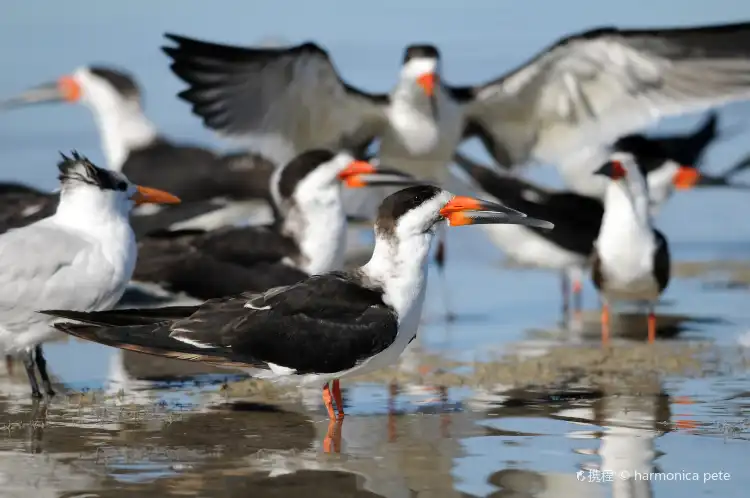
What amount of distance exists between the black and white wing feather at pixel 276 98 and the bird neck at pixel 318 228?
1.09m

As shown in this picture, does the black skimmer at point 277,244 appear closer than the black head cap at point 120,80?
Yes

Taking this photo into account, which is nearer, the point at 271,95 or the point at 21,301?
the point at 21,301

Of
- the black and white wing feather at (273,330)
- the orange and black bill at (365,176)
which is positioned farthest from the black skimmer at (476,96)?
the black and white wing feather at (273,330)

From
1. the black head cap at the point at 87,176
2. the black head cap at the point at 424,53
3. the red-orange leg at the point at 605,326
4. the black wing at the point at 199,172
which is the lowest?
the red-orange leg at the point at 605,326

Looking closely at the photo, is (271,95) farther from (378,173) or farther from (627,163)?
(627,163)

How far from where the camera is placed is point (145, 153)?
1092 cm

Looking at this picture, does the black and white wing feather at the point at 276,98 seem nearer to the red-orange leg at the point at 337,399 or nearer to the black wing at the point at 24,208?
the black wing at the point at 24,208

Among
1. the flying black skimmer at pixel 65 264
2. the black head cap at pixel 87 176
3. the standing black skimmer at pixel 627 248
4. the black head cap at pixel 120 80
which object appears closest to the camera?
the flying black skimmer at pixel 65 264

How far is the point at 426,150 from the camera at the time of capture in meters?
8.90

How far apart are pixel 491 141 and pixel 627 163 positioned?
1.41m

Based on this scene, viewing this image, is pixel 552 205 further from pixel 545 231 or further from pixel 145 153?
pixel 145 153

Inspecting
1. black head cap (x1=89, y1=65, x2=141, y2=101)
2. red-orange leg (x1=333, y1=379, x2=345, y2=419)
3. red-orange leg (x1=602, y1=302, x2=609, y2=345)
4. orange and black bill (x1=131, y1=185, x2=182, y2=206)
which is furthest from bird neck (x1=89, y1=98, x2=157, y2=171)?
red-orange leg (x1=333, y1=379, x2=345, y2=419)

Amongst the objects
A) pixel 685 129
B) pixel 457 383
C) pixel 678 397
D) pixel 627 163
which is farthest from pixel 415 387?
pixel 685 129

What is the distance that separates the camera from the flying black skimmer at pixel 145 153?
32.9ft
